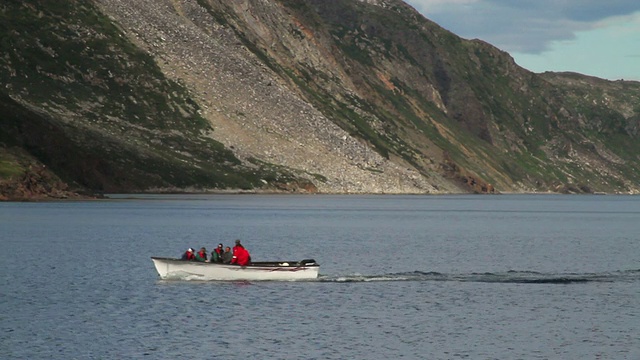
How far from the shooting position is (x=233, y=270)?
8425 cm

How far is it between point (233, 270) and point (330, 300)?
1084 cm

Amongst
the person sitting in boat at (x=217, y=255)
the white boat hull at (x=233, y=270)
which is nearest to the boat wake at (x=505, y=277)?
the white boat hull at (x=233, y=270)

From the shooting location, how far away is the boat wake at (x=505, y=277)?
293ft

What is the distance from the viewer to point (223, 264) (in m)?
83.8

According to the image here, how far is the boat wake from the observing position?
89188 millimetres

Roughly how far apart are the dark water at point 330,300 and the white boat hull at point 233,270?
0.79 m

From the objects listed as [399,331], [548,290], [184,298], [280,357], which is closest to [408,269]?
[548,290]

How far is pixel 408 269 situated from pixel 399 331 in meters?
36.0

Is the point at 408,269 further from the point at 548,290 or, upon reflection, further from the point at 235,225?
the point at 235,225

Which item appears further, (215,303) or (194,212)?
(194,212)

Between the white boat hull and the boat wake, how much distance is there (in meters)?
2.68

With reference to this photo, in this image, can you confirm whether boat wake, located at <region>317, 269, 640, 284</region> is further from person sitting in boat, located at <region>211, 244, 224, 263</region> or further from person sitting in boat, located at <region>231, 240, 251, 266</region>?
person sitting in boat, located at <region>211, 244, 224, 263</region>

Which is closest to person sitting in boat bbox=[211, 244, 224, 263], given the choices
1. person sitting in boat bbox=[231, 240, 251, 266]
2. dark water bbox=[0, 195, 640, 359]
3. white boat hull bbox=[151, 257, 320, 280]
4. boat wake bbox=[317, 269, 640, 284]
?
white boat hull bbox=[151, 257, 320, 280]

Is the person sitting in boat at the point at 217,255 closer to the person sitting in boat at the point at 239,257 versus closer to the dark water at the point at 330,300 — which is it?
the person sitting in boat at the point at 239,257
